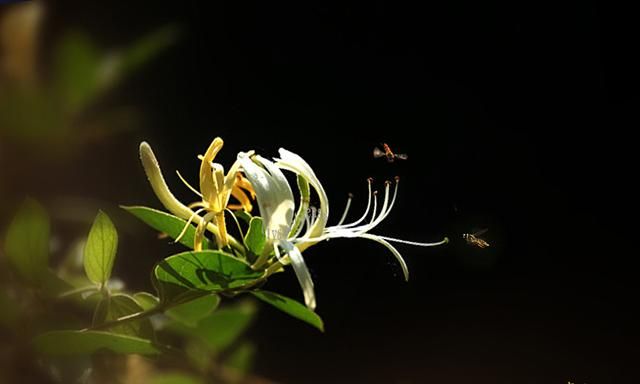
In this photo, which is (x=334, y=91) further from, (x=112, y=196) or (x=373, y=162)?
(x=112, y=196)

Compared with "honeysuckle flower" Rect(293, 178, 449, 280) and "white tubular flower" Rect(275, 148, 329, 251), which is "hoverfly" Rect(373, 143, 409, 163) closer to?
"honeysuckle flower" Rect(293, 178, 449, 280)

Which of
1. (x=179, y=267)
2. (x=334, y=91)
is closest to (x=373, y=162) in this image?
(x=334, y=91)

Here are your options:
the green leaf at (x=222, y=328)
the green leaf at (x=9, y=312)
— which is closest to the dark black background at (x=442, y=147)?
the green leaf at (x=222, y=328)

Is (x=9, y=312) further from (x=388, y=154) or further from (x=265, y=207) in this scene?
(x=388, y=154)

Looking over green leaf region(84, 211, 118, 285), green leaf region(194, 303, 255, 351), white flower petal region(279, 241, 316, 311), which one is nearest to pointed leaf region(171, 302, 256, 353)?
green leaf region(194, 303, 255, 351)

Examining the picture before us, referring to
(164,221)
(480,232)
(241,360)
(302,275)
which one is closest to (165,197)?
(164,221)
